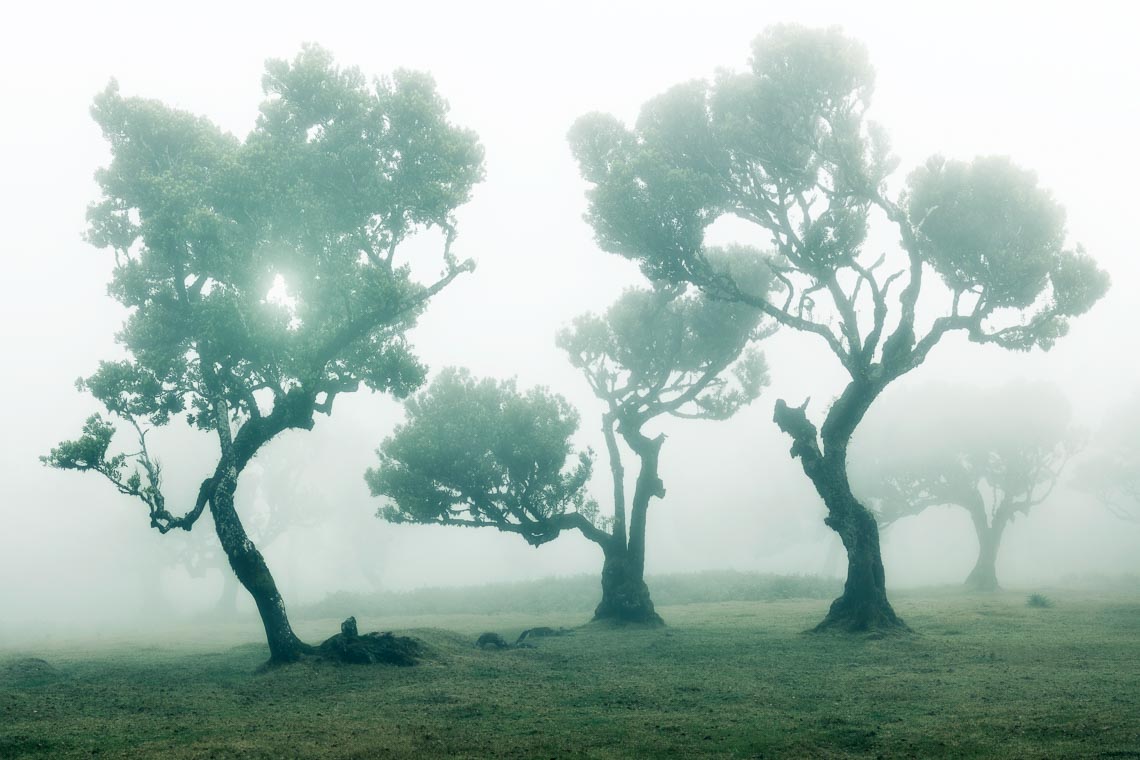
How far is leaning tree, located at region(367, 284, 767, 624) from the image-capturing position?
3331 cm

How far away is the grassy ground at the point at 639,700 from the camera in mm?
10977

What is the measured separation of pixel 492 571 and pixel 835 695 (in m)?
114

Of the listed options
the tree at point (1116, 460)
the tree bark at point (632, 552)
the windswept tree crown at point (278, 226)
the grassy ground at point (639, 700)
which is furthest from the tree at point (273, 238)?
the tree at point (1116, 460)

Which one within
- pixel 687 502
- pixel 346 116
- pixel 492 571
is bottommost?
pixel 492 571

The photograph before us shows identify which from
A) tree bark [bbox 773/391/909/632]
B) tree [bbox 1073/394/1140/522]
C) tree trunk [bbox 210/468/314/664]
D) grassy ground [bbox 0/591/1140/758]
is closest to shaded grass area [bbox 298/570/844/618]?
tree bark [bbox 773/391/909/632]

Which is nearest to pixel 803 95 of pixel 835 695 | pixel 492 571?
pixel 835 695

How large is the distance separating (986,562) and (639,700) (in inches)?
1653

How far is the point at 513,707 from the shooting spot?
559 inches

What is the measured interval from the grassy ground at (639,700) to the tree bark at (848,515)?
1312 mm

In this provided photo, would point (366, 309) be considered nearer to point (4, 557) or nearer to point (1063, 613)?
point (1063, 613)

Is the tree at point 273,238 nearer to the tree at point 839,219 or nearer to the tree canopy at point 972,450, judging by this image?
the tree at point 839,219

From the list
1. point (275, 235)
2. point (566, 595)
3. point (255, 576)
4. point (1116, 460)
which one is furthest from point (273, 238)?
point (1116, 460)

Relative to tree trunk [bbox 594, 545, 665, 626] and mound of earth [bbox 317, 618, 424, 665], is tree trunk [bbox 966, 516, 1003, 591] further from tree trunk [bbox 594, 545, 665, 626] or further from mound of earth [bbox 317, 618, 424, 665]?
mound of earth [bbox 317, 618, 424, 665]

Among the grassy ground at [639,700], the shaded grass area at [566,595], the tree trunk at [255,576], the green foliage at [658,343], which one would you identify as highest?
the green foliage at [658,343]
